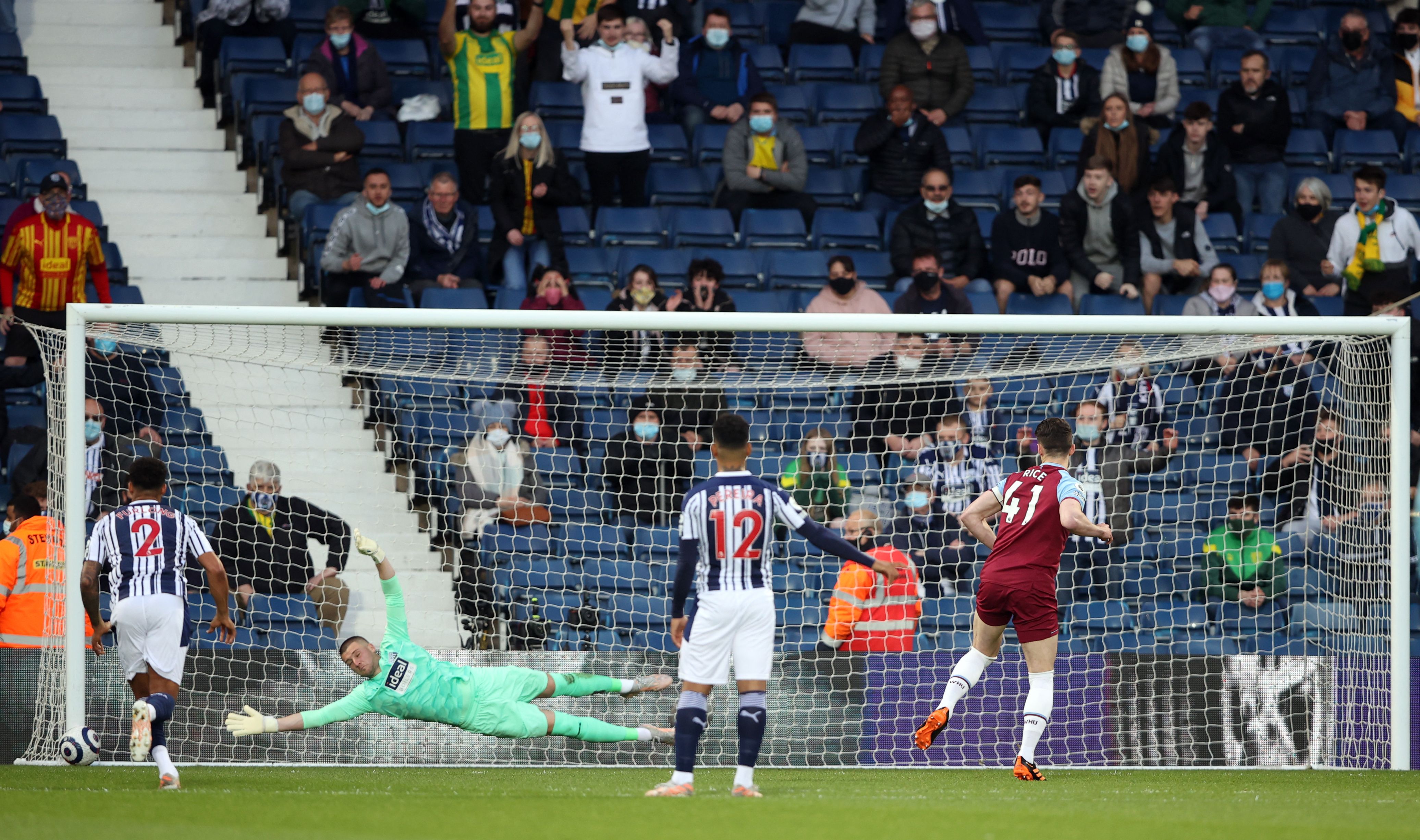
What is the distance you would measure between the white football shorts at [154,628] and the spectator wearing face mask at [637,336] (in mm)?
3488

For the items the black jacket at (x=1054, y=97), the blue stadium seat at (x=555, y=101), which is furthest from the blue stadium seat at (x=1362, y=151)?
the blue stadium seat at (x=555, y=101)

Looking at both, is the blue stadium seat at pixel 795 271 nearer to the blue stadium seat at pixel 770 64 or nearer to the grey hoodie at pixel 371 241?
the blue stadium seat at pixel 770 64

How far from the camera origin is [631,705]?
9.62m

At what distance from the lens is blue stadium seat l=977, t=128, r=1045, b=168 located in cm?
1411

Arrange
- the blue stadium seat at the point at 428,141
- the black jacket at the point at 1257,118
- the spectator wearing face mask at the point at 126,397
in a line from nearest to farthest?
1. the spectator wearing face mask at the point at 126,397
2. the blue stadium seat at the point at 428,141
3. the black jacket at the point at 1257,118

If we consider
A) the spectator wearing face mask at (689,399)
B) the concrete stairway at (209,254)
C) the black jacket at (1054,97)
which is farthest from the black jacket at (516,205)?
the black jacket at (1054,97)

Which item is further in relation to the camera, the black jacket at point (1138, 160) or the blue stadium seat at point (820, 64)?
the blue stadium seat at point (820, 64)

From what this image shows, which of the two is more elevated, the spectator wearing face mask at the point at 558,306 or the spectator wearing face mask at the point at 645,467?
the spectator wearing face mask at the point at 558,306

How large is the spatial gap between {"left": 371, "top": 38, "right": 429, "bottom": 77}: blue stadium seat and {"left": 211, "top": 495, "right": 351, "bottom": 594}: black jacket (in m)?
5.40

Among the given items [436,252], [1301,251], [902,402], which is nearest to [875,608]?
[902,402]

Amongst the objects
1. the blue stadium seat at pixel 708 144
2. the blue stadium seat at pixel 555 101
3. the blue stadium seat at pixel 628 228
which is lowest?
the blue stadium seat at pixel 628 228

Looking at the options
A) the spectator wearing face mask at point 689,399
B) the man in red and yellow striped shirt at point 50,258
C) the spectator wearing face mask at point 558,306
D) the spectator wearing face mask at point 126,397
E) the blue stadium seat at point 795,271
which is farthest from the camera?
the blue stadium seat at point 795,271

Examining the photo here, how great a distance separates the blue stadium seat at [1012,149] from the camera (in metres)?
14.1

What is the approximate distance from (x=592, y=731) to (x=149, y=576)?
2.34 metres
